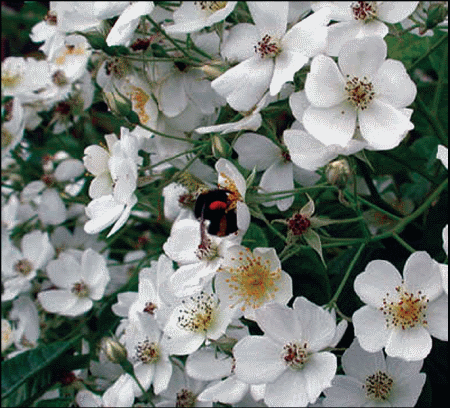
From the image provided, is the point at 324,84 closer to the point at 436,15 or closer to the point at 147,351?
the point at 436,15

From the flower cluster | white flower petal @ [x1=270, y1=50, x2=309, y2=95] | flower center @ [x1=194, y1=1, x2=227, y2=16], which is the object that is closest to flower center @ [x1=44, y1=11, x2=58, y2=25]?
the flower cluster

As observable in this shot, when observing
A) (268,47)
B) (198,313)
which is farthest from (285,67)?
(198,313)

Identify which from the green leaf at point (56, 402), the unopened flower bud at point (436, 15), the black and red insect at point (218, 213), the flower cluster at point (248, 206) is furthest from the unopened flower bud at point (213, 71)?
the green leaf at point (56, 402)

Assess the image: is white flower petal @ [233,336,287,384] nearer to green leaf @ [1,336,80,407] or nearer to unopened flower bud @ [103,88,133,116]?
unopened flower bud @ [103,88,133,116]

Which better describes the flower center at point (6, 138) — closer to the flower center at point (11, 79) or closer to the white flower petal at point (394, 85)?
the flower center at point (11, 79)

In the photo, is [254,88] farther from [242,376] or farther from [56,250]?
[56,250]

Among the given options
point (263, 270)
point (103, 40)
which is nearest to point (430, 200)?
point (263, 270)

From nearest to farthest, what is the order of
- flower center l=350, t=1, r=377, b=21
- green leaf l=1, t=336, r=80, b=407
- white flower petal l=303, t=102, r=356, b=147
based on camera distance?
1. white flower petal l=303, t=102, r=356, b=147
2. flower center l=350, t=1, r=377, b=21
3. green leaf l=1, t=336, r=80, b=407
